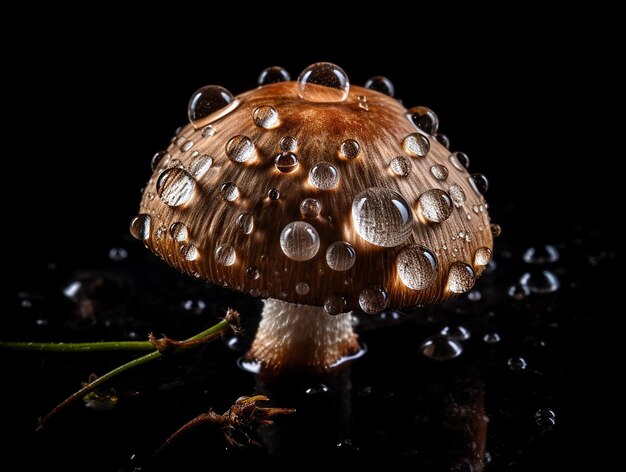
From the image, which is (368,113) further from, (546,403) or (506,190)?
(506,190)

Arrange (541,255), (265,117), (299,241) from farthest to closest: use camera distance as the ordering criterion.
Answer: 1. (541,255)
2. (265,117)
3. (299,241)

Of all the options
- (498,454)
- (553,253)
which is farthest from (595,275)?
(498,454)

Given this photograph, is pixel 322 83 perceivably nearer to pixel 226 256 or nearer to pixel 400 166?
pixel 400 166

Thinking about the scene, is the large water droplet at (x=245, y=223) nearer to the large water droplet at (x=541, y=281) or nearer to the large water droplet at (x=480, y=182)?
the large water droplet at (x=480, y=182)

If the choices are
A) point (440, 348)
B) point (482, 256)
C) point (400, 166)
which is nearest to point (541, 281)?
point (440, 348)

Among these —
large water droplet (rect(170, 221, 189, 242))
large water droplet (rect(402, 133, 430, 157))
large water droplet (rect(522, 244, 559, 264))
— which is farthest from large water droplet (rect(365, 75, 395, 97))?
large water droplet (rect(522, 244, 559, 264))
